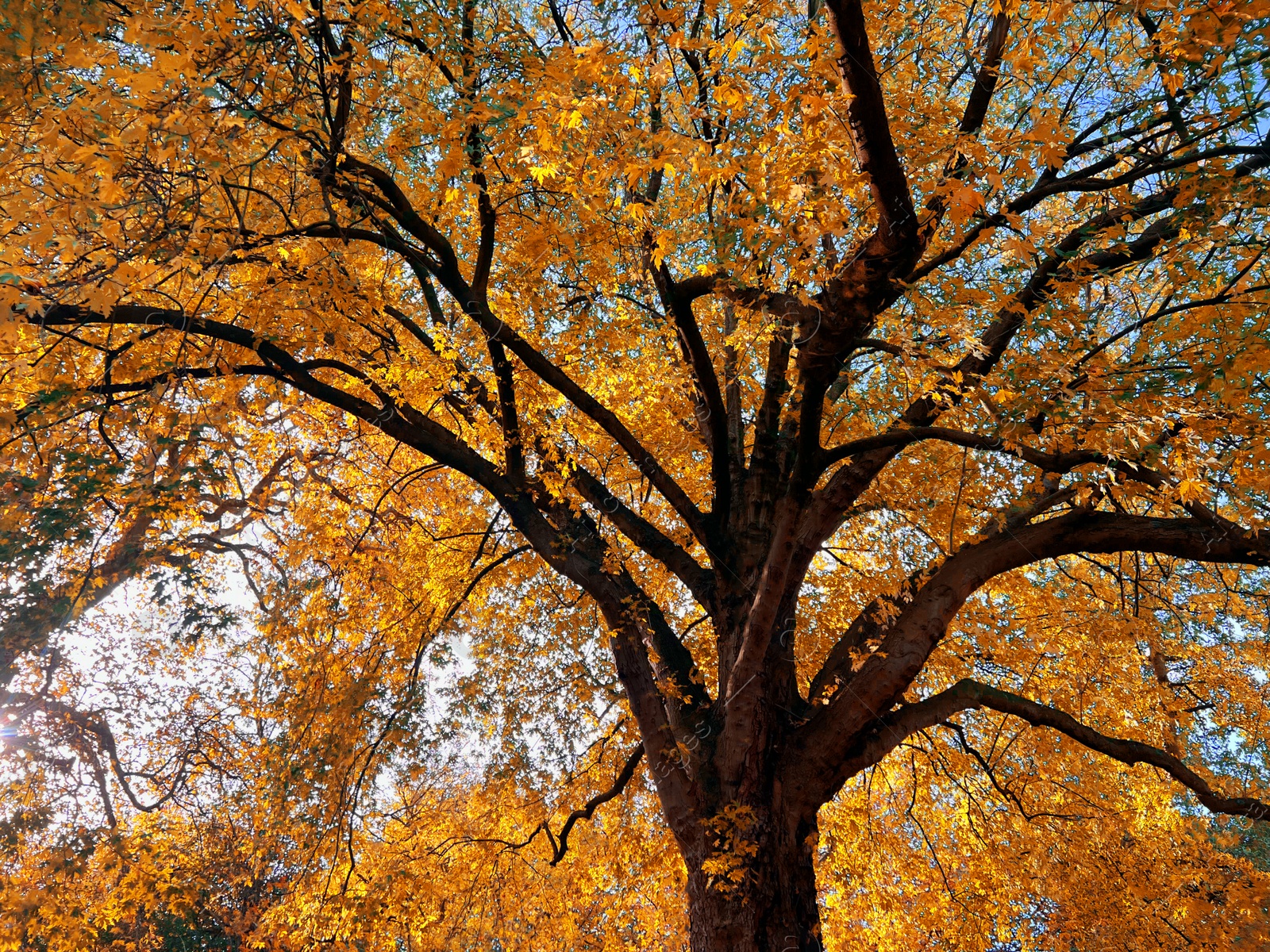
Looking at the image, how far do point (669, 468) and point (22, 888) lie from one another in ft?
31.2

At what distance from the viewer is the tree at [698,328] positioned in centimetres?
318

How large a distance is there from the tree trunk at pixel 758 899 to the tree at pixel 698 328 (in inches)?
1.1

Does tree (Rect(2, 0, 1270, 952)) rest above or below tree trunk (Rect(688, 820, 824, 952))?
above

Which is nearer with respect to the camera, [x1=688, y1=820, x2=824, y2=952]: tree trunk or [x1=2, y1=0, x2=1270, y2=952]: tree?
[x1=2, y1=0, x2=1270, y2=952]: tree

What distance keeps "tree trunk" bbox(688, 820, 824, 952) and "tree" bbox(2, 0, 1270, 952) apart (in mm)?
28

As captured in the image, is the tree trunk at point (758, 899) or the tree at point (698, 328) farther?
the tree trunk at point (758, 899)

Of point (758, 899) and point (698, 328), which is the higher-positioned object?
point (698, 328)

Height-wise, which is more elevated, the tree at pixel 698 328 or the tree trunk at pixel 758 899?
the tree at pixel 698 328

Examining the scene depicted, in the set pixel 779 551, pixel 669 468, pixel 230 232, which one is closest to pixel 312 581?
pixel 669 468

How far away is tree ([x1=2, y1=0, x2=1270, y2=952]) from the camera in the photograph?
318 cm

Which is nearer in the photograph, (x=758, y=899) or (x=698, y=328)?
(x=758, y=899)

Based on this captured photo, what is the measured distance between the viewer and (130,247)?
342cm

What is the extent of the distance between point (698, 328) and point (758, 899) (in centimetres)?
400

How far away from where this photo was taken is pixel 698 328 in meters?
5.70
